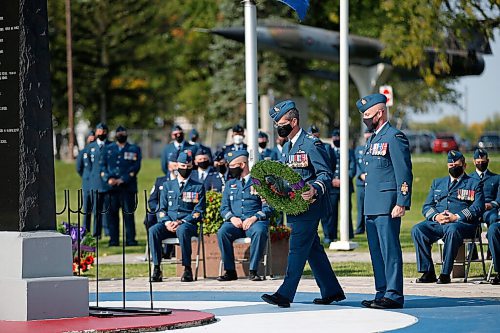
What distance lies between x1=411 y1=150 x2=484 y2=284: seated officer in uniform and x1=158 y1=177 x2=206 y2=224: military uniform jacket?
303cm

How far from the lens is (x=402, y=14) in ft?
130

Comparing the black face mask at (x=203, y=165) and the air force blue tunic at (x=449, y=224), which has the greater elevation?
the black face mask at (x=203, y=165)

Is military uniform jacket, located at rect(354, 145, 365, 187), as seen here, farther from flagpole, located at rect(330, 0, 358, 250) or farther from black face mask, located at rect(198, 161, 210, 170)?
black face mask, located at rect(198, 161, 210, 170)

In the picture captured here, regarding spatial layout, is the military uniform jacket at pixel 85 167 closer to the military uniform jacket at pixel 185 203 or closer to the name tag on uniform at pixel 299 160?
the military uniform jacket at pixel 185 203

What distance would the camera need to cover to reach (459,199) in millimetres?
16922

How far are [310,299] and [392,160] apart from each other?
2077 millimetres

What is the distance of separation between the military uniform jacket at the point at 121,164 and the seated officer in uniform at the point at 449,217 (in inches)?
377

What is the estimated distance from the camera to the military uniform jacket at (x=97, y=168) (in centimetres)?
2562

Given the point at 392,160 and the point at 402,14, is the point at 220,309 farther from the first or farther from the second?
the point at 402,14

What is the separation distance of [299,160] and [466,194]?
149 inches

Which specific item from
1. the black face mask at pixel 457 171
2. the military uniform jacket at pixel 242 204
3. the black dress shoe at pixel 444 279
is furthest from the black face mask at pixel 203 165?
the black dress shoe at pixel 444 279

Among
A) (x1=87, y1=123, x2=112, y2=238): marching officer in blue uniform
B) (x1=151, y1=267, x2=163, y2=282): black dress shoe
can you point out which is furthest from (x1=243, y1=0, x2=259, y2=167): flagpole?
(x1=87, y1=123, x2=112, y2=238): marching officer in blue uniform

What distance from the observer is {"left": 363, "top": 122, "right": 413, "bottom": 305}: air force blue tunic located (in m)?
13.8

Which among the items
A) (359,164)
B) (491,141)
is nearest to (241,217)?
(359,164)
